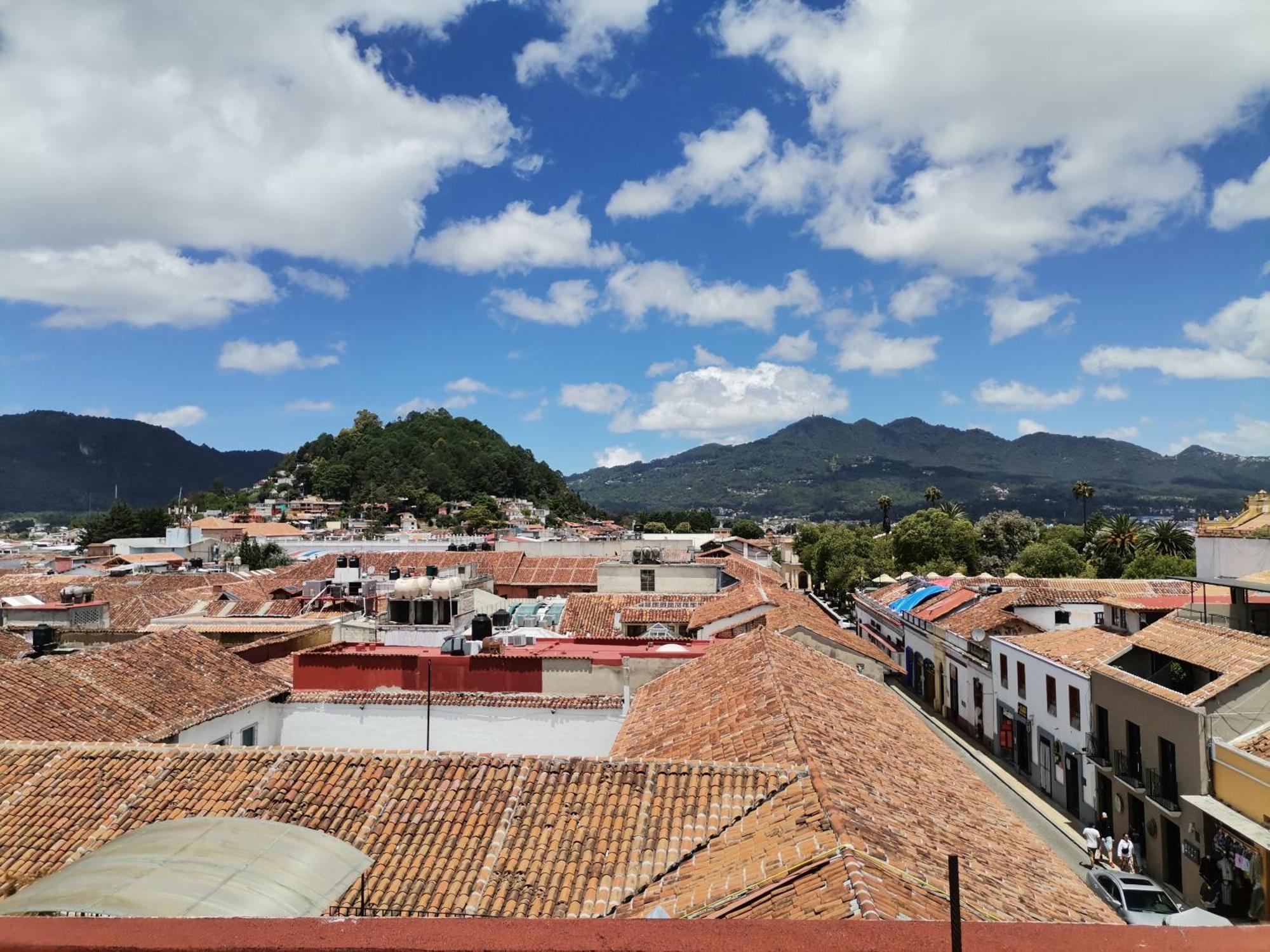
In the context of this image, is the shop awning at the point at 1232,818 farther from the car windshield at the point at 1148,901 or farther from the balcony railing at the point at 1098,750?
the balcony railing at the point at 1098,750

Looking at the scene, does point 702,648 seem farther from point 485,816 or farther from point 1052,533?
point 1052,533

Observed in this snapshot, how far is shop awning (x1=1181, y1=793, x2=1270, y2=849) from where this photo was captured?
49.2 feet

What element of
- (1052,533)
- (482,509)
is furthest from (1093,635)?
(482,509)

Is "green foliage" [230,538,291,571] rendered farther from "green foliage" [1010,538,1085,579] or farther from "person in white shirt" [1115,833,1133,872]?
"person in white shirt" [1115,833,1133,872]

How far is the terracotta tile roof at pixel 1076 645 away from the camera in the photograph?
77.2ft

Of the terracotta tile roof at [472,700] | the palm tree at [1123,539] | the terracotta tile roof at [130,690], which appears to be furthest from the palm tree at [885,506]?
the terracotta tile roof at [130,690]

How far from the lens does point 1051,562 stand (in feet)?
186

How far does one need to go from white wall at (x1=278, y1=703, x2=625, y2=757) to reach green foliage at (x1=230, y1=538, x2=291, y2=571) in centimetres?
5680

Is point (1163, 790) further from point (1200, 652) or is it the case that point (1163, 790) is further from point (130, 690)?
point (130, 690)

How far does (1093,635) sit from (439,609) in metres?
20.4

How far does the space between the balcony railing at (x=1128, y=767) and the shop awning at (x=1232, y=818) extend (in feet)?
7.54

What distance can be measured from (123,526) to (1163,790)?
370 feet

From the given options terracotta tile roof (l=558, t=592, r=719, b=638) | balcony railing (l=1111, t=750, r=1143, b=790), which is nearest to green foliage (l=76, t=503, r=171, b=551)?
terracotta tile roof (l=558, t=592, r=719, b=638)

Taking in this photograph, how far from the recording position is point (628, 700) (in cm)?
Result: 1697
